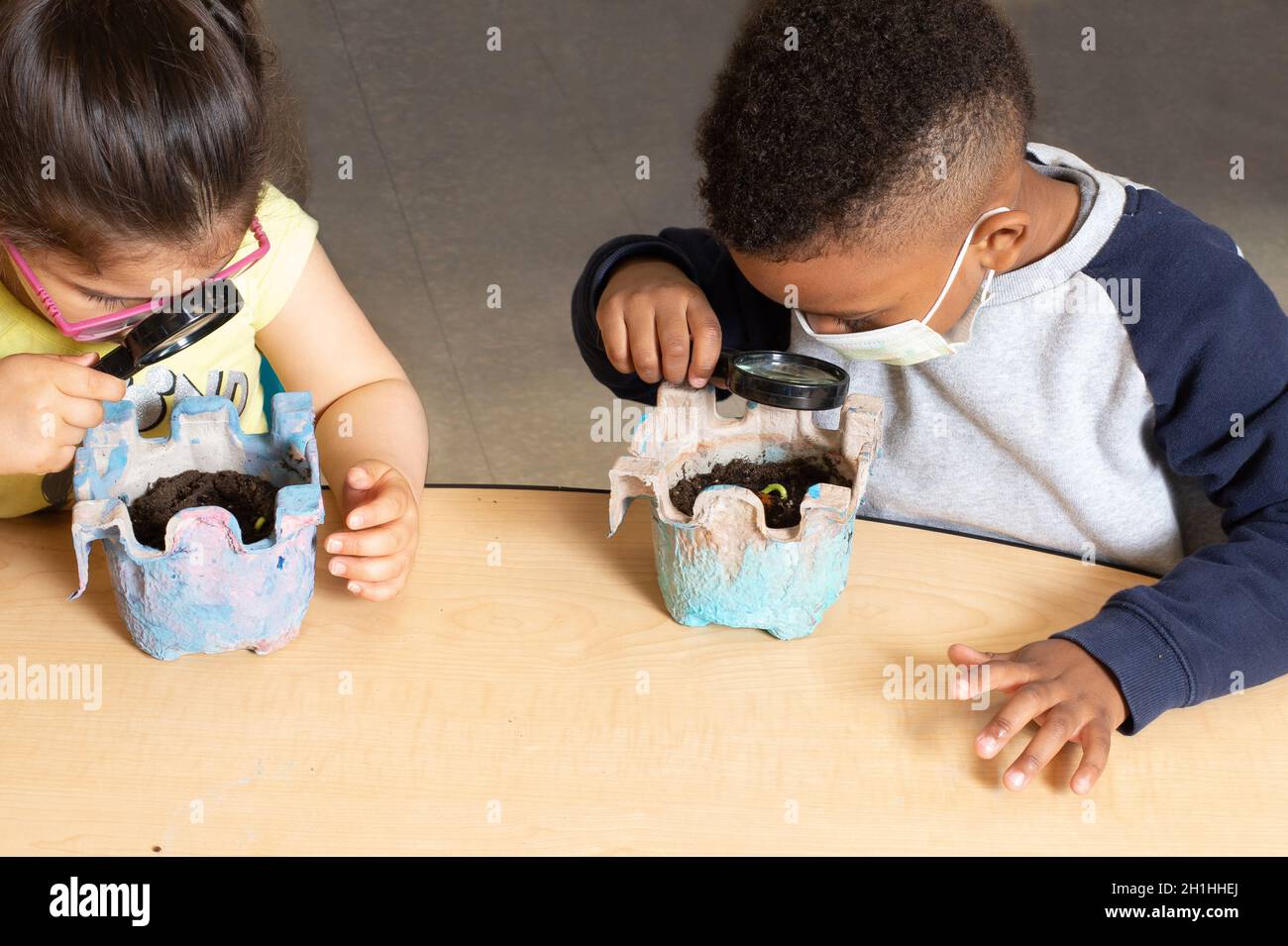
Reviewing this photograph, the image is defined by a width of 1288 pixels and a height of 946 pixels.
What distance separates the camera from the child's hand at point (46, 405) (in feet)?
2.89

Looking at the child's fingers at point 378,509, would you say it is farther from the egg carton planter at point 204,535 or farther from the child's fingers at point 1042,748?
the child's fingers at point 1042,748

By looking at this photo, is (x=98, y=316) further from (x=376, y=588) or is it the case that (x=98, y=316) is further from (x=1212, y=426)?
(x=1212, y=426)

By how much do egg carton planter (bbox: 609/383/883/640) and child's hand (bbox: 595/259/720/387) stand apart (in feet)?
0.10

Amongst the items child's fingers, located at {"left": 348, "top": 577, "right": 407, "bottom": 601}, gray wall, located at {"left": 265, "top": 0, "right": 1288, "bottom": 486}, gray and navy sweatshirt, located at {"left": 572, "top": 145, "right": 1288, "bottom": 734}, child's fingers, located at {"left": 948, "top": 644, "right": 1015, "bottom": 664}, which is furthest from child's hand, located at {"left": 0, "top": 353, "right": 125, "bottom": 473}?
gray wall, located at {"left": 265, "top": 0, "right": 1288, "bottom": 486}

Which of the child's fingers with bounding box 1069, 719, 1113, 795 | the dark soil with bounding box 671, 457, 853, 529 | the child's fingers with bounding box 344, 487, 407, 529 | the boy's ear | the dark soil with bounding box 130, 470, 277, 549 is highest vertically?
the boy's ear

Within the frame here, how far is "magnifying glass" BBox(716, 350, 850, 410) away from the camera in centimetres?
92

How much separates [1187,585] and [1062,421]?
247 millimetres

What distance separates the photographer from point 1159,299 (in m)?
1.04

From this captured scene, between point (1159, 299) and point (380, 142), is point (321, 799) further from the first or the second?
point (380, 142)

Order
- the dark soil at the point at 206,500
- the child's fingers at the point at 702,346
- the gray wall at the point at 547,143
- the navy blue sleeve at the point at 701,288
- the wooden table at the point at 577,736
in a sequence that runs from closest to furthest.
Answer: the wooden table at the point at 577,736, the dark soil at the point at 206,500, the child's fingers at the point at 702,346, the navy blue sleeve at the point at 701,288, the gray wall at the point at 547,143

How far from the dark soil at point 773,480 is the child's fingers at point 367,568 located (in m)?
0.22

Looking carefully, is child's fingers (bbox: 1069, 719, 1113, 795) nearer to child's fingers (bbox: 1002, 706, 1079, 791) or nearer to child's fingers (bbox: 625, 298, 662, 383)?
child's fingers (bbox: 1002, 706, 1079, 791)

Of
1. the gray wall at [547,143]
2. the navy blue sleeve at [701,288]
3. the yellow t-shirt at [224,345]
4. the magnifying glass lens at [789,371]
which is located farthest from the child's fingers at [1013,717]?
the gray wall at [547,143]

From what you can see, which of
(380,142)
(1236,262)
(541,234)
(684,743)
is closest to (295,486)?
(684,743)
